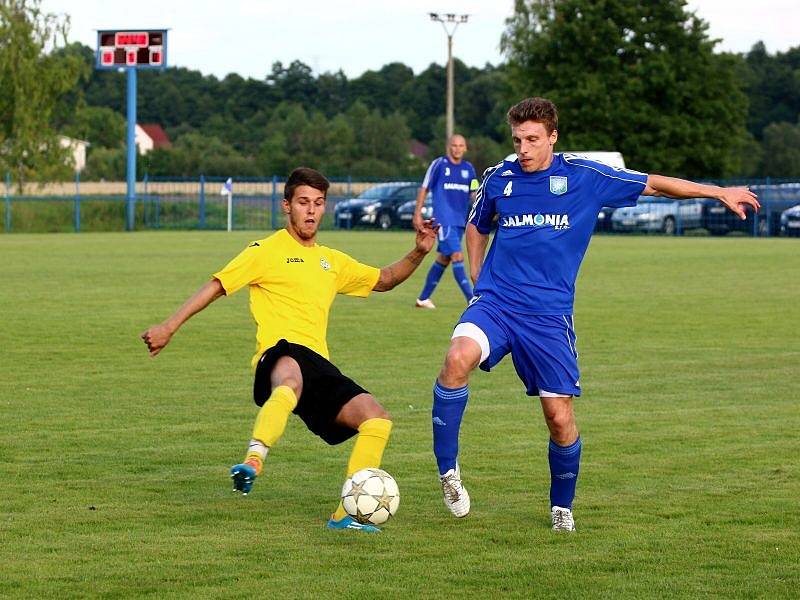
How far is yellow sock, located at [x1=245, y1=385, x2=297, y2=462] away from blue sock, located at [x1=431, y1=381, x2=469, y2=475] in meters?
0.65

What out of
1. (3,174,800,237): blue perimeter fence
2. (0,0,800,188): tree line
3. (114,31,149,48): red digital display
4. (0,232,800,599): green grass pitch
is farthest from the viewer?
(0,0,800,188): tree line

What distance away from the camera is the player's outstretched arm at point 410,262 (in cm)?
683

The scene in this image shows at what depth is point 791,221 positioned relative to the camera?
4359cm

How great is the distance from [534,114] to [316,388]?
1580 mm

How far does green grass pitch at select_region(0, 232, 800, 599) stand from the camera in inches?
214

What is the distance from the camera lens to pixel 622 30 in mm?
68125

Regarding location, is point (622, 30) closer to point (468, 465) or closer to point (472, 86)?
point (472, 86)

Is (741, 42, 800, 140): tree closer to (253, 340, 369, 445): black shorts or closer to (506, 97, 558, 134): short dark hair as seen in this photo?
(506, 97, 558, 134): short dark hair

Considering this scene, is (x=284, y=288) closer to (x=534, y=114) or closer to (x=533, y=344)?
(x=533, y=344)

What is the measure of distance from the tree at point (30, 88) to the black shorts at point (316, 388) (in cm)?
4808

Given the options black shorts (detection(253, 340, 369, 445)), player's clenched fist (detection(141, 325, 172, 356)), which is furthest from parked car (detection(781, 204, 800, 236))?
player's clenched fist (detection(141, 325, 172, 356))

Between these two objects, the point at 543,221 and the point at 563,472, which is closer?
the point at 563,472

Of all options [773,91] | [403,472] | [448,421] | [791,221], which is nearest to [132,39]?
[791,221]

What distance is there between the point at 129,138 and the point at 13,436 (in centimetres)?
3905
